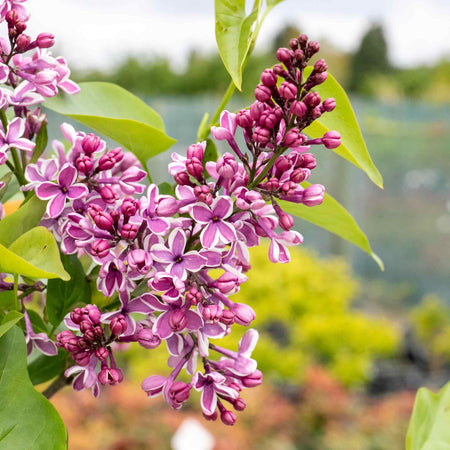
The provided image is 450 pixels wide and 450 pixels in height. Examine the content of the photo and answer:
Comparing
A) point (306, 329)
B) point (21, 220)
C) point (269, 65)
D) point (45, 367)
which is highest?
point (21, 220)

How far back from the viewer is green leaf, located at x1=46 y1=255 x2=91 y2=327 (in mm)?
321

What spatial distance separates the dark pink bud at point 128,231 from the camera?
10.9 inches

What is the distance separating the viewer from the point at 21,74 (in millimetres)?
318

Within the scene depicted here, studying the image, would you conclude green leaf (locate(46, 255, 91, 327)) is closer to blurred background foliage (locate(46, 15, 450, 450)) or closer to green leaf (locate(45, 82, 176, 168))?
green leaf (locate(45, 82, 176, 168))

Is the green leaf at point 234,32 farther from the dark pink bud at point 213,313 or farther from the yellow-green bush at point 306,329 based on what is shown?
the yellow-green bush at point 306,329

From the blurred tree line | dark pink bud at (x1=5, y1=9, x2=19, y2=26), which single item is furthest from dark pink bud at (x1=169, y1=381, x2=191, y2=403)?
the blurred tree line

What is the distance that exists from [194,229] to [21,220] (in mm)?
83

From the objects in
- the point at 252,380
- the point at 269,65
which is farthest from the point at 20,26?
the point at 269,65

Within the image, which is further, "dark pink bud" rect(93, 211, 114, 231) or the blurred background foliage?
the blurred background foliage

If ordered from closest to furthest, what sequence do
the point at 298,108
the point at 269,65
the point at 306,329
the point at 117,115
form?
the point at 298,108, the point at 117,115, the point at 306,329, the point at 269,65

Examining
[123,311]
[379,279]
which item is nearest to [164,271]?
[123,311]

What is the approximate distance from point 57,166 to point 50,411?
12 cm

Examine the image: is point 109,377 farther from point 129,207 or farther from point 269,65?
point 269,65

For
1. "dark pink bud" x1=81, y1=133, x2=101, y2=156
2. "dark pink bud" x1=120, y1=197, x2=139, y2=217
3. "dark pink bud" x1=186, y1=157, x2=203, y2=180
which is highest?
"dark pink bud" x1=186, y1=157, x2=203, y2=180
